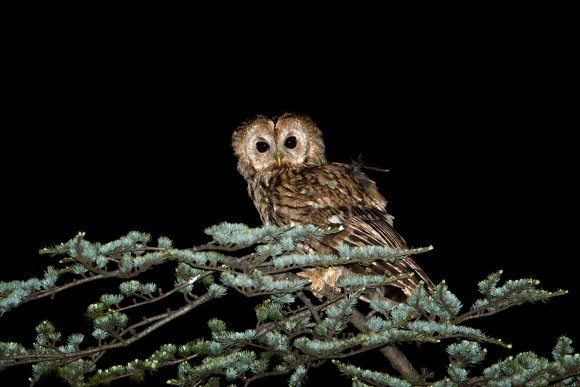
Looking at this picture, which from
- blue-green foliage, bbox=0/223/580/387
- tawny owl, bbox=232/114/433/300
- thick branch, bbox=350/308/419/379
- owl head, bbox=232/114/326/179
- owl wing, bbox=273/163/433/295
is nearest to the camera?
blue-green foliage, bbox=0/223/580/387

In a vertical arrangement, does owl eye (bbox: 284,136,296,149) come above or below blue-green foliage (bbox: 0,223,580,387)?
above

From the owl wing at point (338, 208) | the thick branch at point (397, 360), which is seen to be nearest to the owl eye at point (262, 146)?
the owl wing at point (338, 208)

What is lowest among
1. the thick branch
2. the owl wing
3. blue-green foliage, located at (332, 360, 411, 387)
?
the thick branch

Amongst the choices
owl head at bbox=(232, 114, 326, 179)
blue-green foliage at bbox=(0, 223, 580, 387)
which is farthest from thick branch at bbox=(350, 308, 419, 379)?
owl head at bbox=(232, 114, 326, 179)

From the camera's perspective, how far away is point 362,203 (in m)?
2.92

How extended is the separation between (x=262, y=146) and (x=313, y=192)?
553 millimetres

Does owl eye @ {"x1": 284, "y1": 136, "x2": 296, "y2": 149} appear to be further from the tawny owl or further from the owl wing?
the owl wing

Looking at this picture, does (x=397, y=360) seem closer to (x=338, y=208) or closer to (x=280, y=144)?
(x=338, y=208)

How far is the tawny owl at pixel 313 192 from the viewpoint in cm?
248

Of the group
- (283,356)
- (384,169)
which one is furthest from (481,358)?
(384,169)

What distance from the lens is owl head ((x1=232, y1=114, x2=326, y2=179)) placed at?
3.22m

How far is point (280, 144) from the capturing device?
10.6 ft

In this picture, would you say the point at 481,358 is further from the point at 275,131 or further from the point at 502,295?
the point at 275,131

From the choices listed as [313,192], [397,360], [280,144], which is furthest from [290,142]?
[397,360]
